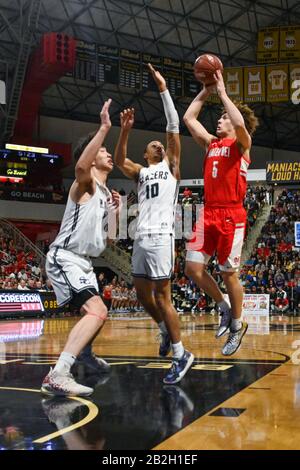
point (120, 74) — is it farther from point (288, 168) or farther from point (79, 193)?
point (79, 193)

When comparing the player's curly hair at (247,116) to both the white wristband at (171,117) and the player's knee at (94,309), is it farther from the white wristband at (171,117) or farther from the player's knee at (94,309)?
the player's knee at (94,309)

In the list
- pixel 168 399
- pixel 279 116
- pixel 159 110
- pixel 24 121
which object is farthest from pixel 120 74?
pixel 168 399

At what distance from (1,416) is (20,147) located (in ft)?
70.9

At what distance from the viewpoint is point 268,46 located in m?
24.5

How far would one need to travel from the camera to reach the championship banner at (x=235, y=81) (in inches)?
919

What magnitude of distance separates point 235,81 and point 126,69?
4.30 meters

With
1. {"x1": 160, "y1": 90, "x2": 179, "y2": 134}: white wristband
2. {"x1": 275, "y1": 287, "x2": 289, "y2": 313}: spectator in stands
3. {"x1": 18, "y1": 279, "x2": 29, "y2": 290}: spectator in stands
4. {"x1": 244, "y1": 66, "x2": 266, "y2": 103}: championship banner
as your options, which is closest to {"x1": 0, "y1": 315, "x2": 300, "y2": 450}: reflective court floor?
{"x1": 160, "y1": 90, "x2": 179, "y2": 134}: white wristband

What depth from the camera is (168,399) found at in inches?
167

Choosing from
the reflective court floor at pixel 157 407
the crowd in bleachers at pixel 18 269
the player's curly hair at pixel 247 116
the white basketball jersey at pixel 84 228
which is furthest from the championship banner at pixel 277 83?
the white basketball jersey at pixel 84 228

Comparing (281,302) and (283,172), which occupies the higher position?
(283,172)

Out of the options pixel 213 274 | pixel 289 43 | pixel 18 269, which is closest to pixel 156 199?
pixel 213 274

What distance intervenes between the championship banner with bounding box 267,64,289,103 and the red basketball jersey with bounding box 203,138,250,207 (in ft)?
61.1

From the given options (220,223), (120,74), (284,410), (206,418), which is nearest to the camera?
(206,418)

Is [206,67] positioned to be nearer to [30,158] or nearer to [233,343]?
[233,343]
